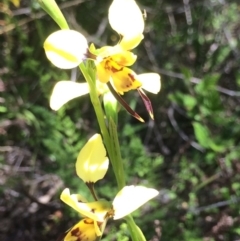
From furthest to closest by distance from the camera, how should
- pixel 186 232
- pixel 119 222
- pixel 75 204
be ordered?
pixel 119 222
pixel 186 232
pixel 75 204

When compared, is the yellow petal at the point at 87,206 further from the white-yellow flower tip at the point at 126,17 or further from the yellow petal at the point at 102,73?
the white-yellow flower tip at the point at 126,17

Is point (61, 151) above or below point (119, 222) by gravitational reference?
above

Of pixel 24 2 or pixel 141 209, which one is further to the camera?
pixel 24 2

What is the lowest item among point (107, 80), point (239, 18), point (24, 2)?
point (107, 80)

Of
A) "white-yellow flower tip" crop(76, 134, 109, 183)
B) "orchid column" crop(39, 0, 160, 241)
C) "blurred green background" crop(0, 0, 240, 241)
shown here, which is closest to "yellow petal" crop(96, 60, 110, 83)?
"orchid column" crop(39, 0, 160, 241)

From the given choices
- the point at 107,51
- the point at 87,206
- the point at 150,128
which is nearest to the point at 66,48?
the point at 107,51

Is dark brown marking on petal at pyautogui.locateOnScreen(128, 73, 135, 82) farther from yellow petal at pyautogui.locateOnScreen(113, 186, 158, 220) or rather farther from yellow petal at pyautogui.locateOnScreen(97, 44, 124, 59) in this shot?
yellow petal at pyautogui.locateOnScreen(113, 186, 158, 220)

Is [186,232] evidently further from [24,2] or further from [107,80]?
[24,2]

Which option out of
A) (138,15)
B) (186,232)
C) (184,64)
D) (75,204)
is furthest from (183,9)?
(75,204)
